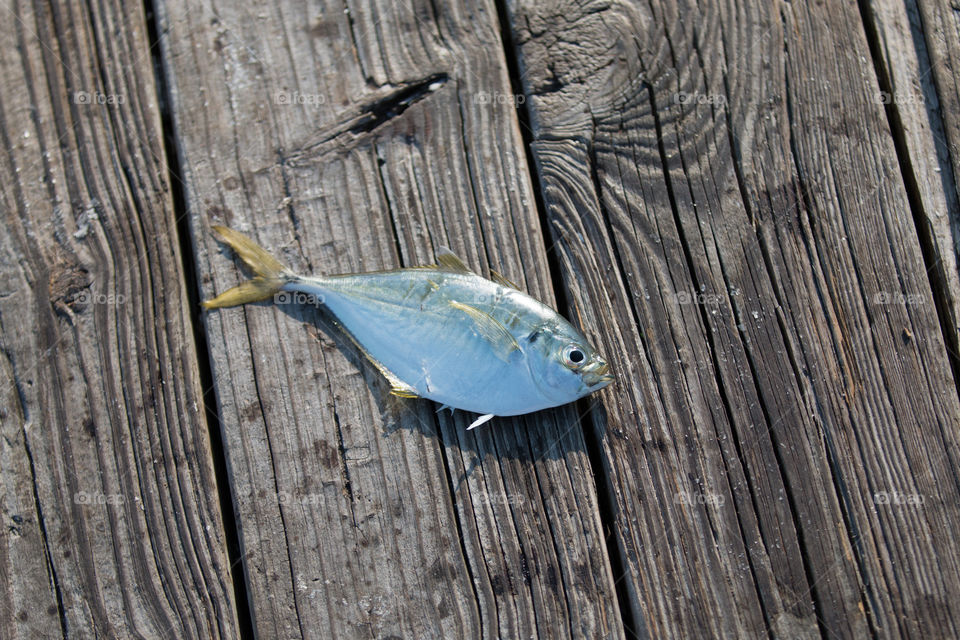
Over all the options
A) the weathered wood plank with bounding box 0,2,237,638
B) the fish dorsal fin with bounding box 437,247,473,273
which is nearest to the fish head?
the fish dorsal fin with bounding box 437,247,473,273

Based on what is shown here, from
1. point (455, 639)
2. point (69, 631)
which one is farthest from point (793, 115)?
point (69, 631)

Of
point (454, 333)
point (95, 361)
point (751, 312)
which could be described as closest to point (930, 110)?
point (751, 312)

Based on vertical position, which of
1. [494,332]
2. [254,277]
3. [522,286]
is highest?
[254,277]

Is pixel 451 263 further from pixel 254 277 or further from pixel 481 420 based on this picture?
pixel 254 277

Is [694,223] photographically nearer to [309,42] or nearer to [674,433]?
[674,433]

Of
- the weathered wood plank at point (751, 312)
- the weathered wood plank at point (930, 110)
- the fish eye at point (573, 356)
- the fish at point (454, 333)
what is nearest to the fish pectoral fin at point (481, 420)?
the fish at point (454, 333)
